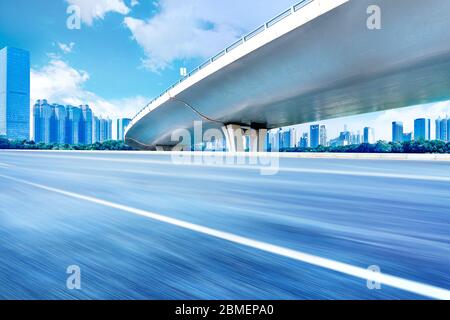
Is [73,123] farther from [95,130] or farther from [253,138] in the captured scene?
Answer: [253,138]

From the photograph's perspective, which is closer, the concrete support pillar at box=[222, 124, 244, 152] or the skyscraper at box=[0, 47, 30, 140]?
the skyscraper at box=[0, 47, 30, 140]

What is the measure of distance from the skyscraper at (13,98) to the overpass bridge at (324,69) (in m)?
15.1

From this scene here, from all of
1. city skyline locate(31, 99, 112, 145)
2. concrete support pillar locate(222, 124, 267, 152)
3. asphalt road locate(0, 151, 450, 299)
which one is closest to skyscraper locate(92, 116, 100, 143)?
city skyline locate(31, 99, 112, 145)

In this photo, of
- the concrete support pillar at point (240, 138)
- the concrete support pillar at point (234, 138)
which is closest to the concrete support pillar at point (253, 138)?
the concrete support pillar at point (240, 138)

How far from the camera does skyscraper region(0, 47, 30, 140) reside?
102ft

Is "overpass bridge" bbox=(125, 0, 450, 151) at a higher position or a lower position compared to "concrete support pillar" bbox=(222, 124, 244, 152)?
higher

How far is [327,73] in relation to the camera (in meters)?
23.1

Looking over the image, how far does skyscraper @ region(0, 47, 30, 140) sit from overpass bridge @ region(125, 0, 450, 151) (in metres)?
15.1

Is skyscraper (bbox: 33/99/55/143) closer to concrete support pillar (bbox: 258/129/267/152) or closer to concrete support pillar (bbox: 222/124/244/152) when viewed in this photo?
concrete support pillar (bbox: 222/124/244/152)

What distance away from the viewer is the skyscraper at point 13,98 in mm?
30938

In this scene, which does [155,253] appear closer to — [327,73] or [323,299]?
[323,299]

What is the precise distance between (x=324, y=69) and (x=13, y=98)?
1381 inches

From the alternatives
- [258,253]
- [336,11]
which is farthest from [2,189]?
[336,11]

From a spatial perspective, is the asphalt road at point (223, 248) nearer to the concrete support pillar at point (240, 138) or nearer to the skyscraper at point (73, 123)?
the concrete support pillar at point (240, 138)
